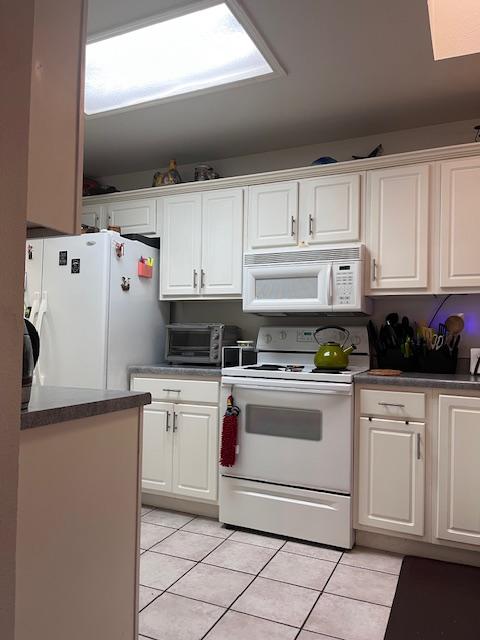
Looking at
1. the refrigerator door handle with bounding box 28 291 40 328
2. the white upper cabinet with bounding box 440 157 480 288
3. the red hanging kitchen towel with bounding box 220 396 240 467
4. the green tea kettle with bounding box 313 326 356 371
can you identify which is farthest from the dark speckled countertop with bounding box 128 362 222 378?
the white upper cabinet with bounding box 440 157 480 288

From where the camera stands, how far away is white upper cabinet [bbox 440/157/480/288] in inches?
101

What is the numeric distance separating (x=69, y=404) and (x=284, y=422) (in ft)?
5.55

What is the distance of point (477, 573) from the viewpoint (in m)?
2.32

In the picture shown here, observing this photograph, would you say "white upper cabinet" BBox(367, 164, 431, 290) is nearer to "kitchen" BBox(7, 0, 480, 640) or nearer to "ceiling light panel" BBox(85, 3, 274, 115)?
"kitchen" BBox(7, 0, 480, 640)

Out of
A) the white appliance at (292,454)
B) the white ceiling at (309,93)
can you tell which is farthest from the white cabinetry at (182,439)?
the white ceiling at (309,93)

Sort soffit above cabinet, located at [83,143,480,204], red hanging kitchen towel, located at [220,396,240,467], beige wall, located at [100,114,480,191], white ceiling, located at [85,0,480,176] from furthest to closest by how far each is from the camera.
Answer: beige wall, located at [100,114,480,191] < red hanging kitchen towel, located at [220,396,240,467] < soffit above cabinet, located at [83,143,480,204] < white ceiling, located at [85,0,480,176]

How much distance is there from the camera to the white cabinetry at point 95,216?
368 cm

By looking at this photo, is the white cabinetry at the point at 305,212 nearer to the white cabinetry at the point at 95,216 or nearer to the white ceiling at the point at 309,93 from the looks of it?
the white ceiling at the point at 309,93

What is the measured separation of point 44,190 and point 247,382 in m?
1.81

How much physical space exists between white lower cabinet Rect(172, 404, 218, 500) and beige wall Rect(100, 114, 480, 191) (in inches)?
71.1

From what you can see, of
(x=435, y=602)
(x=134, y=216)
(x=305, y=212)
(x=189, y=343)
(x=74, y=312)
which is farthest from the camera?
(x=134, y=216)

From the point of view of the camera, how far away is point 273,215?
10.1 feet

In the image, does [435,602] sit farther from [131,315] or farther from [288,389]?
[131,315]

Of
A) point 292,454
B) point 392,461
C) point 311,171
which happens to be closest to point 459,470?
point 392,461
